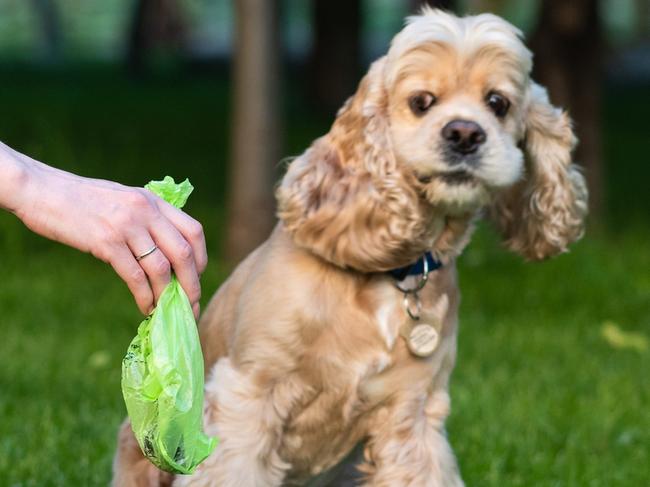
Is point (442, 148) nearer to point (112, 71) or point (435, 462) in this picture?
point (435, 462)

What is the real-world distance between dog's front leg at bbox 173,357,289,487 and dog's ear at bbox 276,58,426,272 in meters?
0.43

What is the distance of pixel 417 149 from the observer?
3.76m

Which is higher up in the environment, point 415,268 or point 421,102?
point 421,102

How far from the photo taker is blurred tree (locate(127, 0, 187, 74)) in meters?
22.7

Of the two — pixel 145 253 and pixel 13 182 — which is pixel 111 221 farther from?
pixel 13 182

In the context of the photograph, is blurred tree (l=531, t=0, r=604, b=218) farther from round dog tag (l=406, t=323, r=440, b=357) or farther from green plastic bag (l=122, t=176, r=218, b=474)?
green plastic bag (l=122, t=176, r=218, b=474)

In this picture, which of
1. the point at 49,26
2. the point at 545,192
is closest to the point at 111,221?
the point at 545,192

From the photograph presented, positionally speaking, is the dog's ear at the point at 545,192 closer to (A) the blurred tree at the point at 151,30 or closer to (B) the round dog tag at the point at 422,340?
(B) the round dog tag at the point at 422,340

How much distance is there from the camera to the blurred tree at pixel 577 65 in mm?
9883

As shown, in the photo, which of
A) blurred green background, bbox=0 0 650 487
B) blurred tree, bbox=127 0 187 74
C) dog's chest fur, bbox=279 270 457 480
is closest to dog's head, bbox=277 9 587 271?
dog's chest fur, bbox=279 270 457 480

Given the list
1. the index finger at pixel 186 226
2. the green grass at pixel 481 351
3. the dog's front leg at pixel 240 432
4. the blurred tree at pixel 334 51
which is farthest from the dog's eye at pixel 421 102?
the blurred tree at pixel 334 51

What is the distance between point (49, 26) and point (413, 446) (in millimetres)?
30555

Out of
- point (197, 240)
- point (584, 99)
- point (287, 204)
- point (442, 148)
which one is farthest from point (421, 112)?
point (584, 99)

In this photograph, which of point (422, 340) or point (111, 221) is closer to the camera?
point (111, 221)
